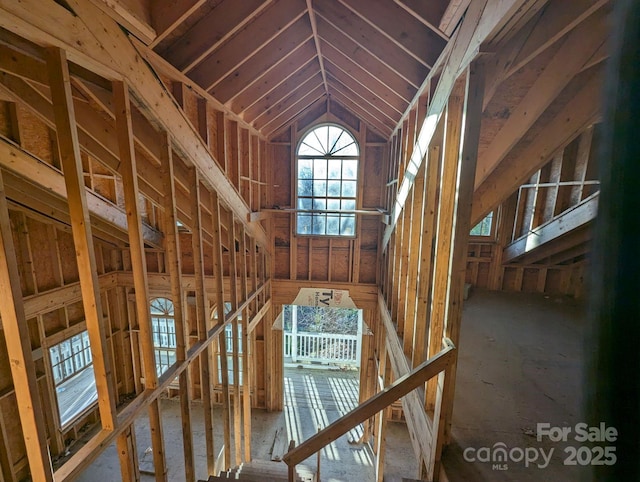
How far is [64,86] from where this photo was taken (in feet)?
5.47

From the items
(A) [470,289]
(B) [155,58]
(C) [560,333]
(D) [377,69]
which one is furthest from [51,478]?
(A) [470,289]

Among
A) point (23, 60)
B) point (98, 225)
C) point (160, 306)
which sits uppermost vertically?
point (23, 60)

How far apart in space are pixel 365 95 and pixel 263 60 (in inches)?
65.9

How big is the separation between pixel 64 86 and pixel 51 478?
2124mm

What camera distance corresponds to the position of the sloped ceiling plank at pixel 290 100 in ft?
16.0

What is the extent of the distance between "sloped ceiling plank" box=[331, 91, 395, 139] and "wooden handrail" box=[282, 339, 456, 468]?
4.28 metres

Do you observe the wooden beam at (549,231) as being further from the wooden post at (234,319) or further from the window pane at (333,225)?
the wooden post at (234,319)

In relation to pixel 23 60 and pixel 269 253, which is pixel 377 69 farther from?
pixel 269 253

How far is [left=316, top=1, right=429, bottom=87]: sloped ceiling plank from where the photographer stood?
2.86m

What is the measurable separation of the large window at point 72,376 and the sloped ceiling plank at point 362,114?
6699 mm

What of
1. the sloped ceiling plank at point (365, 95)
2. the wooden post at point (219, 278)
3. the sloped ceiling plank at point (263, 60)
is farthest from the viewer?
the sloped ceiling plank at point (365, 95)

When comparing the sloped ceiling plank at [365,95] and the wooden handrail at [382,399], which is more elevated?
the sloped ceiling plank at [365,95]

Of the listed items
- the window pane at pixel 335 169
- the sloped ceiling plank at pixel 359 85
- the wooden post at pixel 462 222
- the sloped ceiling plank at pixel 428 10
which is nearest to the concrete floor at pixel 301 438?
the wooden post at pixel 462 222

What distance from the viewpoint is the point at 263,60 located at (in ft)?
11.4
